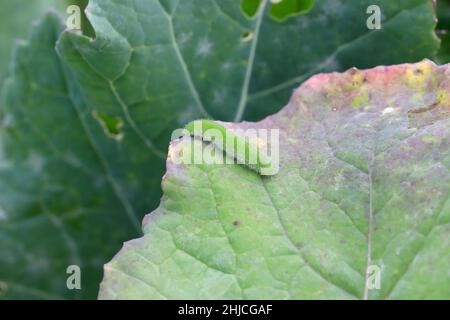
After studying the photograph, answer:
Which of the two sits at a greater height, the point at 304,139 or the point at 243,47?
the point at 243,47

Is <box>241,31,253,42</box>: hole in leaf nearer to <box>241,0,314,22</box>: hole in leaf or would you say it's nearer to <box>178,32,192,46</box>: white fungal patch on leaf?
<box>241,0,314,22</box>: hole in leaf

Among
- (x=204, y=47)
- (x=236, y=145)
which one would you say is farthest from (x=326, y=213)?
(x=204, y=47)

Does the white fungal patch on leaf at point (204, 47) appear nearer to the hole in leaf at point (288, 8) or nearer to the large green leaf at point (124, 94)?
the large green leaf at point (124, 94)
